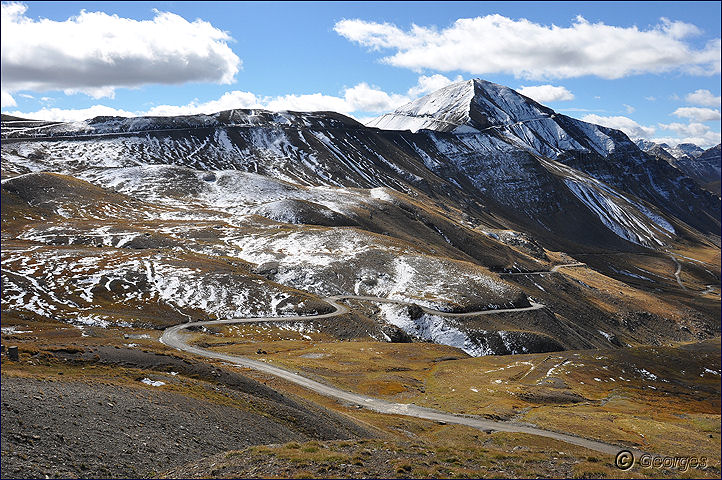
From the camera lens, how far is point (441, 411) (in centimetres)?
6569

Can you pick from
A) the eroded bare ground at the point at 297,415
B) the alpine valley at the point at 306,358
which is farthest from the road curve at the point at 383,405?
the eroded bare ground at the point at 297,415

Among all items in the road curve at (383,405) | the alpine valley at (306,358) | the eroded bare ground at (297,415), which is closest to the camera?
the eroded bare ground at (297,415)

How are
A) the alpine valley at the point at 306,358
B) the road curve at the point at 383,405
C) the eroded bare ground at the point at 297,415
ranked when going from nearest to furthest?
A: the eroded bare ground at the point at 297,415, the alpine valley at the point at 306,358, the road curve at the point at 383,405

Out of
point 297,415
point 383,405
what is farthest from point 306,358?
point 297,415

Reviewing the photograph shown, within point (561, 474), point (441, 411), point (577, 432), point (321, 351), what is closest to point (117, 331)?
point (321, 351)

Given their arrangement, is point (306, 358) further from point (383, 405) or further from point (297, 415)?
point (297, 415)

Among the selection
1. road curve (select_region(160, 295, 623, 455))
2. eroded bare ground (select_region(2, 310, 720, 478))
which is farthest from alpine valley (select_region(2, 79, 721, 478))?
road curve (select_region(160, 295, 623, 455))

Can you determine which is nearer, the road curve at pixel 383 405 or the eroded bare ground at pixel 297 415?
the eroded bare ground at pixel 297 415

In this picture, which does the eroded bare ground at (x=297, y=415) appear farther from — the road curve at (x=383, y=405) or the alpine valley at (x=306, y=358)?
the road curve at (x=383, y=405)

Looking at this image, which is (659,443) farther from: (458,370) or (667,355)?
(667,355)

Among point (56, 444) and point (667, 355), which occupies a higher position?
point (56, 444)

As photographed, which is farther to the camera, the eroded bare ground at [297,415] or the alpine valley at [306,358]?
the alpine valley at [306,358]

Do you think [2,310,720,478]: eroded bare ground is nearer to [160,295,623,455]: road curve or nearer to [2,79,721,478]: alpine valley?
[2,79,721,478]: alpine valley

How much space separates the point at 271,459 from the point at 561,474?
18087mm
